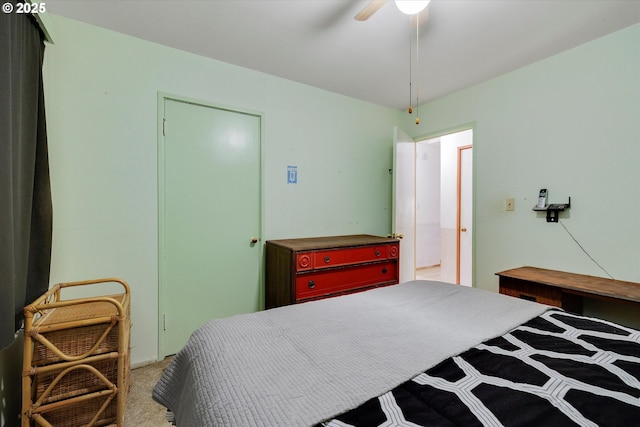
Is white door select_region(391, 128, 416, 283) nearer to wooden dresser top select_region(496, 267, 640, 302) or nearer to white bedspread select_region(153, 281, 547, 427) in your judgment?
wooden dresser top select_region(496, 267, 640, 302)

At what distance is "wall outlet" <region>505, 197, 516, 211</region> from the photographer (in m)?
2.58

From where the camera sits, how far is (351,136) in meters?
3.22

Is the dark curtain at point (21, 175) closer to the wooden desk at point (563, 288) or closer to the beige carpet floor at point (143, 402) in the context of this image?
the beige carpet floor at point (143, 402)

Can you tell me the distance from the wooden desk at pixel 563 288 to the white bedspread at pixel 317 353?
2.53 ft

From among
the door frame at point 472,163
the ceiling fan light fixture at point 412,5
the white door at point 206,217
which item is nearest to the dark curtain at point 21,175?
the white door at point 206,217

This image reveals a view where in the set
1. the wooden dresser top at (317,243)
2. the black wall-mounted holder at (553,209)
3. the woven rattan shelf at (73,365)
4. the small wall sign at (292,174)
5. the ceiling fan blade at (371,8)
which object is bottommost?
the woven rattan shelf at (73,365)

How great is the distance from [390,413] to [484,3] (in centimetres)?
218

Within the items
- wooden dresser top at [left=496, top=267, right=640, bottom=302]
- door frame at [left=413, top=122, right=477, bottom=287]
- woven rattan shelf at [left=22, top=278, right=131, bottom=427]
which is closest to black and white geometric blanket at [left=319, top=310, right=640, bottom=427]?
wooden dresser top at [left=496, top=267, right=640, bottom=302]

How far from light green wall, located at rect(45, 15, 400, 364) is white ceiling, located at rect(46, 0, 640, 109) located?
153 mm

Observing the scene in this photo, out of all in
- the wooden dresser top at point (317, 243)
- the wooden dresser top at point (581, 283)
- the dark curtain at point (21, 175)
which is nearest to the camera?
the dark curtain at point (21, 175)

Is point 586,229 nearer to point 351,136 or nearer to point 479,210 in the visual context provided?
point 479,210

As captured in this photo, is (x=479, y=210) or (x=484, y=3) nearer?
(x=484, y=3)

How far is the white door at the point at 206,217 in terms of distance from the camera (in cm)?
223

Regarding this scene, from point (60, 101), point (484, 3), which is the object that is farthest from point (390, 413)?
point (60, 101)
